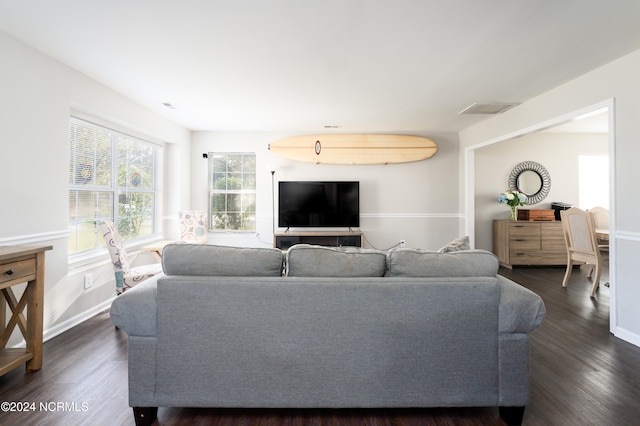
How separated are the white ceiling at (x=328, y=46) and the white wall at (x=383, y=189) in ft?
5.13

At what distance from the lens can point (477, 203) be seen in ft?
18.2

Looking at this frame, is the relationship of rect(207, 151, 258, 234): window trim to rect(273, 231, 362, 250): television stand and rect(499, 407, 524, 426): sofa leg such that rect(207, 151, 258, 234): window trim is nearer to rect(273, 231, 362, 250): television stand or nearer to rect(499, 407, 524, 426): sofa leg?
rect(273, 231, 362, 250): television stand

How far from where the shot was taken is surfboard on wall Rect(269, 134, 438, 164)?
5316 millimetres

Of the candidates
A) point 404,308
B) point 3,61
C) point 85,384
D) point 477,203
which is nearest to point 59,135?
point 3,61

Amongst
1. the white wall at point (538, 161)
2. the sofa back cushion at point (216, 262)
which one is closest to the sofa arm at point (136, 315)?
the sofa back cushion at point (216, 262)

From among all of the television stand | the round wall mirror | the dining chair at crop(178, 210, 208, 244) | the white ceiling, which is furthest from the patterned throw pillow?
the round wall mirror

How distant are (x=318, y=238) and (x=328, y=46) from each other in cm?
325

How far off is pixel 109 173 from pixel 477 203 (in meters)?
5.71

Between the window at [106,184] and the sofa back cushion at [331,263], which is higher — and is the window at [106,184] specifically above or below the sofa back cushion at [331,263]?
above

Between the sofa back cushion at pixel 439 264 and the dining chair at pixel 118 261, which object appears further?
the dining chair at pixel 118 261

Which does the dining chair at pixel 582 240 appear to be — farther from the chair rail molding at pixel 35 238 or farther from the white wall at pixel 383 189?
the chair rail molding at pixel 35 238

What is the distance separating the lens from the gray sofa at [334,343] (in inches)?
59.6

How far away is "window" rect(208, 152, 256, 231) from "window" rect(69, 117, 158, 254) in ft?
3.45

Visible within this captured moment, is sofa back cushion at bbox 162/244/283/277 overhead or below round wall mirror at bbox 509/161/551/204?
below
